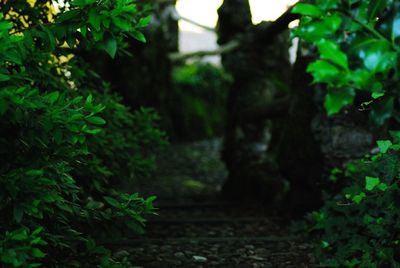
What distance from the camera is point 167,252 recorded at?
14.1 feet

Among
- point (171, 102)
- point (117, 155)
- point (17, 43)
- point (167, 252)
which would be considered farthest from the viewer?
point (171, 102)

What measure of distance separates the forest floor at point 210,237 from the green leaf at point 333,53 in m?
2.46

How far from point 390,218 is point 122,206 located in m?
1.65

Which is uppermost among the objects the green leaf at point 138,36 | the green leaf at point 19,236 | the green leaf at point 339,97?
the green leaf at point 138,36

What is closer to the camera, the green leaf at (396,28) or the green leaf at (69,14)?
the green leaf at (396,28)

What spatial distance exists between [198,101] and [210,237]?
12093 mm

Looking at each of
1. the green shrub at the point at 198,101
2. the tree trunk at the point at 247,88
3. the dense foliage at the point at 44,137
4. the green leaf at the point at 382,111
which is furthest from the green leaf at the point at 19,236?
the green shrub at the point at 198,101

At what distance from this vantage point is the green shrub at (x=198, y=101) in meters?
15.6

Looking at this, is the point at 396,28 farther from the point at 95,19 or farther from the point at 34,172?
the point at 34,172

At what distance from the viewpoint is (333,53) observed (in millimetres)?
1834

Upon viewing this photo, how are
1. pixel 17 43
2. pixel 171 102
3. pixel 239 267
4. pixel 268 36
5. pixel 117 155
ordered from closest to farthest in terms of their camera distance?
pixel 17 43
pixel 239 267
pixel 117 155
pixel 268 36
pixel 171 102

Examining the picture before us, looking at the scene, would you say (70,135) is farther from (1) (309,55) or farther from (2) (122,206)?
(1) (309,55)

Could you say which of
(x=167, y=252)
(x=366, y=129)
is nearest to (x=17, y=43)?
(x=167, y=252)

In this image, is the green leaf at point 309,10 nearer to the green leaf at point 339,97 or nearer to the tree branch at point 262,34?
the green leaf at point 339,97
